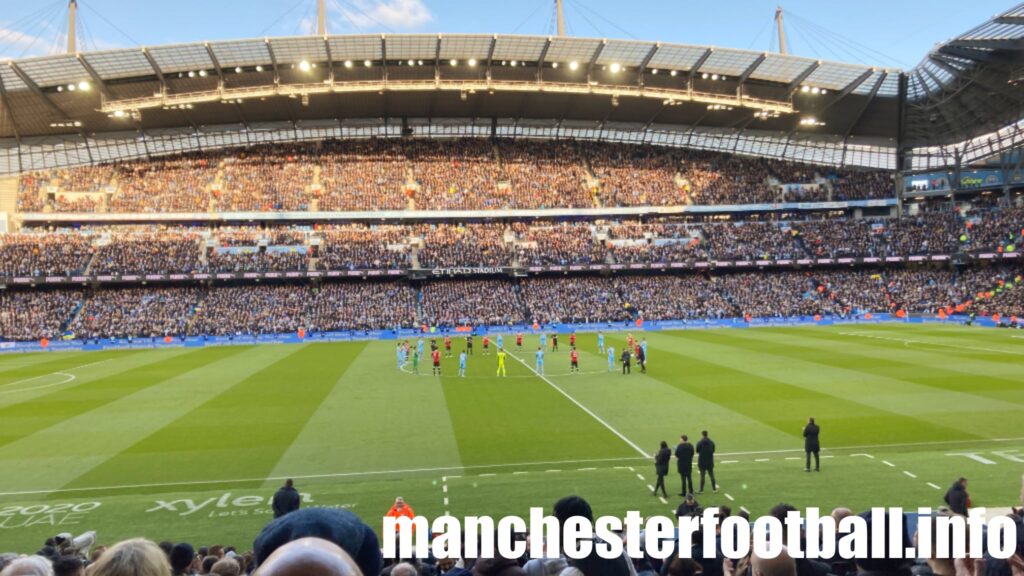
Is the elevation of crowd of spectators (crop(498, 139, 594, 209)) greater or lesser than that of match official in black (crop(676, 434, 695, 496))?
greater

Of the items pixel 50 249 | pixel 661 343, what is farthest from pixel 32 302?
pixel 661 343

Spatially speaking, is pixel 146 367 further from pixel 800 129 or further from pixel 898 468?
pixel 800 129

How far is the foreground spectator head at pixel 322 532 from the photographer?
2.15 m

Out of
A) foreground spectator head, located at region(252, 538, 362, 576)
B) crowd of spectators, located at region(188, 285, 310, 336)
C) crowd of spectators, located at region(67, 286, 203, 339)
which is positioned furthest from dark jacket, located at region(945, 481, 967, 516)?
crowd of spectators, located at region(67, 286, 203, 339)

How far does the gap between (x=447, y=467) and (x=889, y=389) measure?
19382 mm

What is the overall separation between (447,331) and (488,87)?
23.2 m

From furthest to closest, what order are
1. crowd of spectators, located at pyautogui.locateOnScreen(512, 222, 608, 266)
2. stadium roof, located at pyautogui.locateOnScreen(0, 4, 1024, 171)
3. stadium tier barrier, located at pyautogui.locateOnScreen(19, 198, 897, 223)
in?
crowd of spectators, located at pyautogui.locateOnScreen(512, 222, 608, 266), stadium tier barrier, located at pyautogui.locateOnScreen(19, 198, 897, 223), stadium roof, located at pyautogui.locateOnScreen(0, 4, 1024, 171)

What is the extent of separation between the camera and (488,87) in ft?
207

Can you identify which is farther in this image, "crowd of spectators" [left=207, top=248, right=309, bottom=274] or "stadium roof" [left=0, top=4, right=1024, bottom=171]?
"crowd of spectators" [left=207, top=248, right=309, bottom=274]

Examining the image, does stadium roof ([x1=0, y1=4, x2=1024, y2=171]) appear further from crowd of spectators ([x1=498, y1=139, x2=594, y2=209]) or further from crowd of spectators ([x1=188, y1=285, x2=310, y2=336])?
crowd of spectators ([x1=188, y1=285, x2=310, y2=336])

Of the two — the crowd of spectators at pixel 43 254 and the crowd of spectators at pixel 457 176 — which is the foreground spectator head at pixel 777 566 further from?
the crowd of spectators at pixel 43 254

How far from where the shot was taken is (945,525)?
5.15 meters

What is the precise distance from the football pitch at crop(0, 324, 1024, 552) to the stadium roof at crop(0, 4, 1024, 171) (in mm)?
31790

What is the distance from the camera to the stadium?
18.1 m
